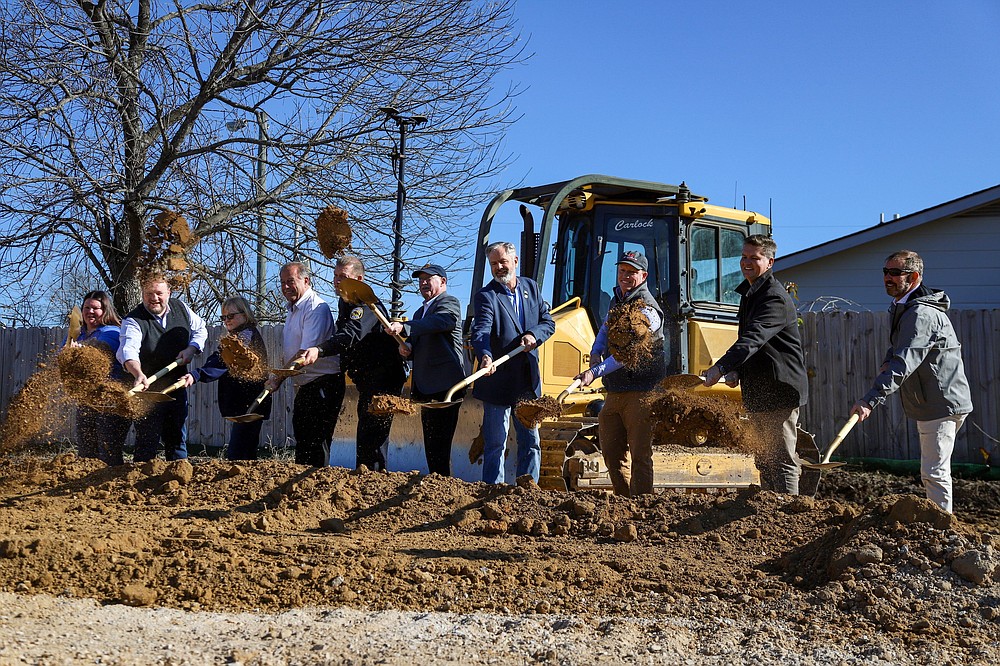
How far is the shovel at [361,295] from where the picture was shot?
23.7 ft

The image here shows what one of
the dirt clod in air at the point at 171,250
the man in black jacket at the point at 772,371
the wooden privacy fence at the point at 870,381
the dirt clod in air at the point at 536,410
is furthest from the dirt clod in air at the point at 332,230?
the wooden privacy fence at the point at 870,381

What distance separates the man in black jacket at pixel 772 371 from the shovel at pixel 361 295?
2.46 m

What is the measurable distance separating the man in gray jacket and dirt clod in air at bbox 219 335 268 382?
13.9 feet

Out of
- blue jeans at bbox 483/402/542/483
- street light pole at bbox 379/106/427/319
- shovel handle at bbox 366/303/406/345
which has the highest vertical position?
street light pole at bbox 379/106/427/319

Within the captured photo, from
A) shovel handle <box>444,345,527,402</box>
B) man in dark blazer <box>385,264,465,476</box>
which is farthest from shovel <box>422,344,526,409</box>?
man in dark blazer <box>385,264,465,476</box>

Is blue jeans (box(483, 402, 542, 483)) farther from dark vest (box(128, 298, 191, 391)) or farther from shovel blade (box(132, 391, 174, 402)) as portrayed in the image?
dark vest (box(128, 298, 191, 391))

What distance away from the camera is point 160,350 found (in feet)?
25.8

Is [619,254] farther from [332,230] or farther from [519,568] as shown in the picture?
[519,568]

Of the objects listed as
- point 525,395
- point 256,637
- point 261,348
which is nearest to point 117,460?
point 261,348

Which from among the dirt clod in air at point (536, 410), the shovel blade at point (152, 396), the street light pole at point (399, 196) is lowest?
the dirt clod in air at point (536, 410)

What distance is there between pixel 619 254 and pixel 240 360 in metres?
3.20

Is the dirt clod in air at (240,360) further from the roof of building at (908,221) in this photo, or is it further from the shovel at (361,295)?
the roof of building at (908,221)

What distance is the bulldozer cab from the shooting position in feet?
27.7

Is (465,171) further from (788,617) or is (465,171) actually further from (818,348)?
(788,617)
